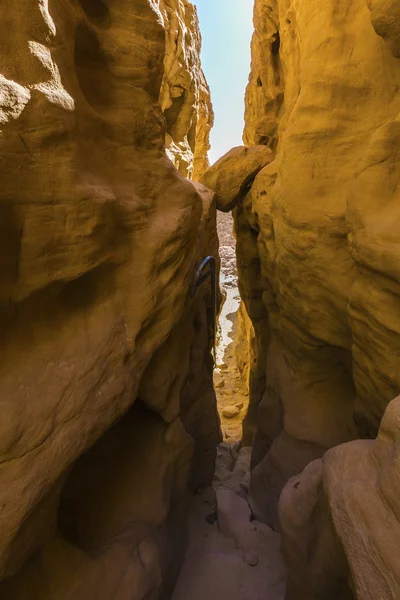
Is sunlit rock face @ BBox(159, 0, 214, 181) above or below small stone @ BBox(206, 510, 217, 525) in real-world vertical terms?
above

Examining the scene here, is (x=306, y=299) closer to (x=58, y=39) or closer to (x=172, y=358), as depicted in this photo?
(x=172, y=358)

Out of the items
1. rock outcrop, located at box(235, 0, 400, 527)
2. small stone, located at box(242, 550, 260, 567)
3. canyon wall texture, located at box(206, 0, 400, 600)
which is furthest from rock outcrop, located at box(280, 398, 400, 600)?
small stone, located at box(242, 550, 260, 567)

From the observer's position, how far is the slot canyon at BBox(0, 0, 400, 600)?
183 cm

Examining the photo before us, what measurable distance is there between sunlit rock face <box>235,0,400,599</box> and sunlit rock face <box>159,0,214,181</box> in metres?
4.48

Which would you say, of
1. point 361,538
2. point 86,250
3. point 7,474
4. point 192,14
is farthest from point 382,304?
point 192,14

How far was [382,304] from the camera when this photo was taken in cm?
286

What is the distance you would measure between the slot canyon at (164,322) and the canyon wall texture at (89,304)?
0.01 metres

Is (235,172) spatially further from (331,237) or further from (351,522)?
(351,522)

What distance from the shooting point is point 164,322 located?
112 inches

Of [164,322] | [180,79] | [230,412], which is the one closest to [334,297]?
[164,322]

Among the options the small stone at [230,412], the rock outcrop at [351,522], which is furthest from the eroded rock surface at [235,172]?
the small stone at [230,412]

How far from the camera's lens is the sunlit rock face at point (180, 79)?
8.59 m

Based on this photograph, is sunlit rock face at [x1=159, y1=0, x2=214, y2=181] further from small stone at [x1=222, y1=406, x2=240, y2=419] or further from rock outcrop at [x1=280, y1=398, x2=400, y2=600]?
rock outcrop at [x1=280, y1=398, x2=400, y2=600]

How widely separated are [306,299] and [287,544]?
8.04ft
